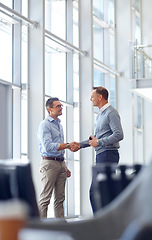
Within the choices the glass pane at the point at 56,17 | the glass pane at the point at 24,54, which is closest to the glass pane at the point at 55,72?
the glass pane at the point at 56,17

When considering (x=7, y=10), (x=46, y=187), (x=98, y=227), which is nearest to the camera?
(x=98, y=227)

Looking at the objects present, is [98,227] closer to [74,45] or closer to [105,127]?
[105,127]

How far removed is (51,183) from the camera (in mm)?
5938

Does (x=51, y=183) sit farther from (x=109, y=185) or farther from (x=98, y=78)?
(x=98, y=78)

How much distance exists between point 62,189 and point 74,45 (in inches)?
172

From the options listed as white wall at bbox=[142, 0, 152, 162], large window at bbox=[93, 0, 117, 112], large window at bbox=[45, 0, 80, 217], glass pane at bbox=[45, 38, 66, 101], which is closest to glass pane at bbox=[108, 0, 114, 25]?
large window at bbox=[93, 0, 117, 112]

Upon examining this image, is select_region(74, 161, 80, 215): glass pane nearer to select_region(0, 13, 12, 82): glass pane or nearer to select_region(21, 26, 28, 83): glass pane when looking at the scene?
select_region(21, 26, 28, 83): glass pane

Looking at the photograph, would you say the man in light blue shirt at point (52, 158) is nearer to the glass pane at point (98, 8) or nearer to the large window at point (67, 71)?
the large window at point (67, 71)

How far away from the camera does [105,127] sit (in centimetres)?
541

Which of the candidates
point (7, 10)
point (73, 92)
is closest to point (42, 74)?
point (7, 10)

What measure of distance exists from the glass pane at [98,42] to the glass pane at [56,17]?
1934 millimetres

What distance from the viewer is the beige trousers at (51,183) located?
5.89 m

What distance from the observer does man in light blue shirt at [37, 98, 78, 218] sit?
19.1 ft

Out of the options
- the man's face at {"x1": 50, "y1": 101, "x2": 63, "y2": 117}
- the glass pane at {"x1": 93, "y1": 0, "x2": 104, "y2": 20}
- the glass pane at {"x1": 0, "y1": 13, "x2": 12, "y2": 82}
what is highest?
the glass pane at {"x1": 93, "y1": 0, "x2": 104, "y2": 20}
